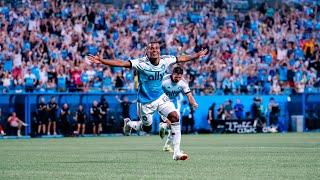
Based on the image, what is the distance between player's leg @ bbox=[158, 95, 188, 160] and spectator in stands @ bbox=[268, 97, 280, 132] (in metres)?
24.7

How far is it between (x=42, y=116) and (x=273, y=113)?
11.2 metres

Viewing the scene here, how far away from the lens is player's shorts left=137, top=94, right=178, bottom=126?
17.1m

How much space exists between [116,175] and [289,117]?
30615 mm

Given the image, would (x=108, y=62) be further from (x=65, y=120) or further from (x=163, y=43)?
(x=163, y=43)

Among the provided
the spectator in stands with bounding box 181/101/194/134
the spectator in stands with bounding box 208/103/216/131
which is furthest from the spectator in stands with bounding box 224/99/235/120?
the spectator in stands with bounding box 181/101/194/134

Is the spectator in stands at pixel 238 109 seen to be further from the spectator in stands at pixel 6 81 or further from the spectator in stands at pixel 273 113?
the spectator in stands at pixel 6 81

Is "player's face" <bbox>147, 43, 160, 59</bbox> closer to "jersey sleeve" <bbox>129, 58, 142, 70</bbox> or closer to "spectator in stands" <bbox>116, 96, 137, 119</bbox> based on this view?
"jersey sleeve" <bbox>129, 58, 142, 70</bbox>

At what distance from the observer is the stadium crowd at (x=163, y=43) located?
120 ft

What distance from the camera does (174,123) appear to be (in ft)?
54.6

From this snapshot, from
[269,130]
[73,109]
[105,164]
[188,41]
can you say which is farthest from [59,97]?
[105,164]

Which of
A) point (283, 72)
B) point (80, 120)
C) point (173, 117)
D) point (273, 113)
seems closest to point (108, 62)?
point (173, 117)

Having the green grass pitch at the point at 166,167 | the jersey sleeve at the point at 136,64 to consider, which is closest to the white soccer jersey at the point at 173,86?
the green grass pitch at the point at 166,167

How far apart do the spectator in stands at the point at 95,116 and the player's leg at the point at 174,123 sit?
2092cm

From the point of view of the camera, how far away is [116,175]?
12711mm
